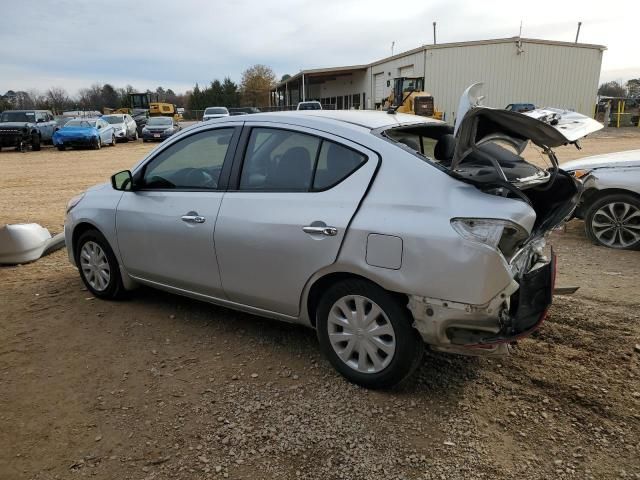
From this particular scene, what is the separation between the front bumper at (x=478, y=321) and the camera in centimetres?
270

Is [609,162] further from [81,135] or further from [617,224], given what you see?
[81,135]

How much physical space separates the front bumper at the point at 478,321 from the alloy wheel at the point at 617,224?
3.94 meters

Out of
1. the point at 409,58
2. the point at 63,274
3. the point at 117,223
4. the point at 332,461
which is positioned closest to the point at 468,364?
the point at 332,461

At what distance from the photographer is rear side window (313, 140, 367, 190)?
10.2 feet

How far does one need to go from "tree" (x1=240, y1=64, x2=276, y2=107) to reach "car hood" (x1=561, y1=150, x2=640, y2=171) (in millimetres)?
71894

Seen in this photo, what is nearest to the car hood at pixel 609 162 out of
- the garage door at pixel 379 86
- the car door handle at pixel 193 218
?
the car door handle at pixel 193 218

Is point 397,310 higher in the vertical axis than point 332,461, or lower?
higher

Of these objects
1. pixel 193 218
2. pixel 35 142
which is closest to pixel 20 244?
pixel 193 218

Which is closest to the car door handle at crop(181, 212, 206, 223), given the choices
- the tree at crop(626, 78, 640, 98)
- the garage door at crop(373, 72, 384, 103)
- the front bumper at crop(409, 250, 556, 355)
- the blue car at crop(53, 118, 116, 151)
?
the front bumper at crop(409, 250, 556, 355)

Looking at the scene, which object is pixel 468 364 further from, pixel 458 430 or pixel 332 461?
pixel 332 461

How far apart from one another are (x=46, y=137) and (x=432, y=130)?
87.5ft

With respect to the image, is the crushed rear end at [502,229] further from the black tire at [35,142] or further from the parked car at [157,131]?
the parked car at [157,131]

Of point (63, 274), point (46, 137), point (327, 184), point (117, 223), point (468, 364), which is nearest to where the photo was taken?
point (327, 184)

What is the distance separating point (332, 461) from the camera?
2.59 metres
